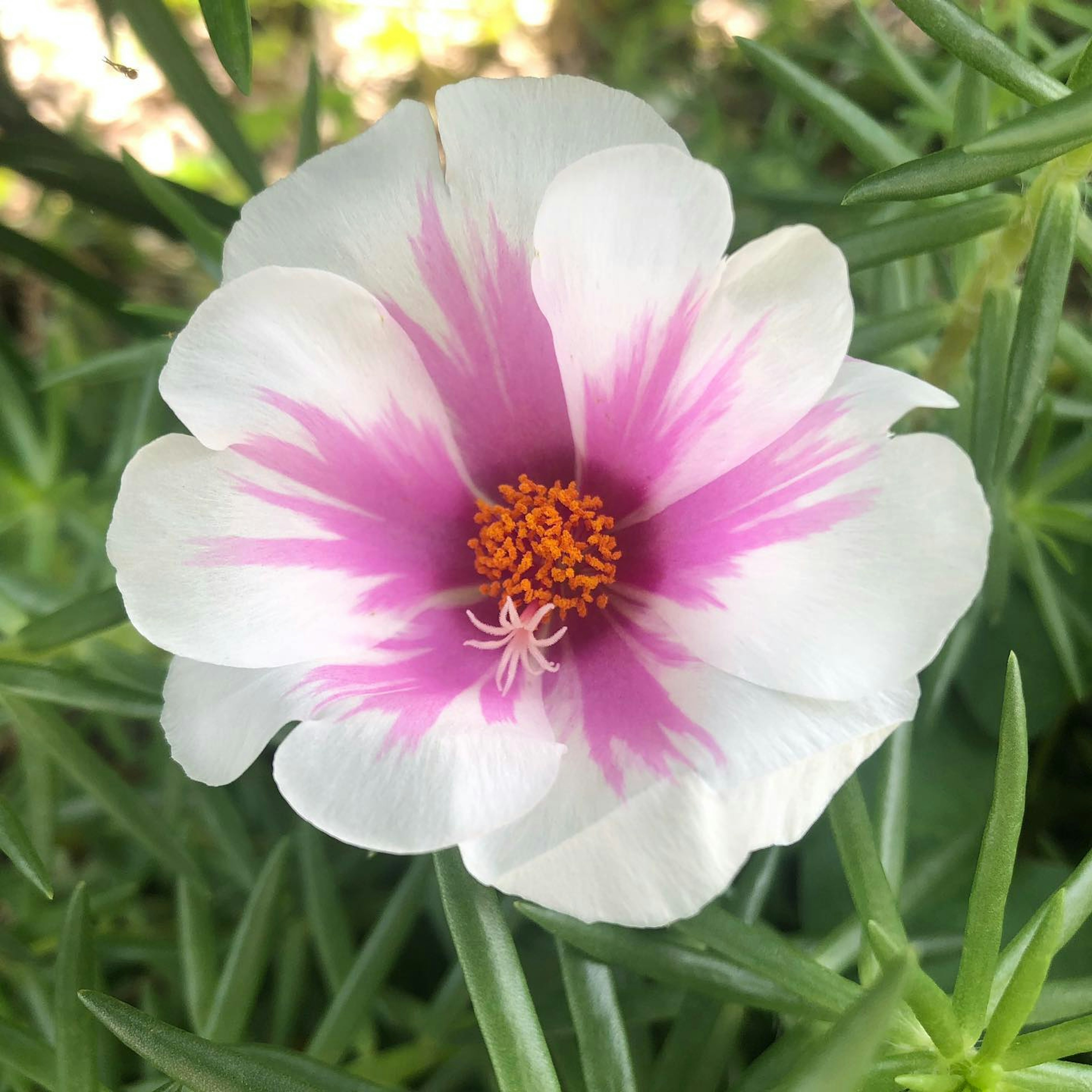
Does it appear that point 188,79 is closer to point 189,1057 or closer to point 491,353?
point 491,353

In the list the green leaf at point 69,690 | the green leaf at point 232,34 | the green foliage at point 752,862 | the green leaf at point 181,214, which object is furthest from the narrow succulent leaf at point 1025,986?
the green leaf at point 181,214

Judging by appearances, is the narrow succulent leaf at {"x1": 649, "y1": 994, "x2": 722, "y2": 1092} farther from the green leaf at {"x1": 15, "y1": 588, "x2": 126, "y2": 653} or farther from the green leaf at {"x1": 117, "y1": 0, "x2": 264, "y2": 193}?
the green leaf at {"x1": 117, "y1": 0, "x2": 264, "y2": 193}

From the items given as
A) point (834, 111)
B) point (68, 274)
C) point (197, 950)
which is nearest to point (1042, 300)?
point (834, 111)

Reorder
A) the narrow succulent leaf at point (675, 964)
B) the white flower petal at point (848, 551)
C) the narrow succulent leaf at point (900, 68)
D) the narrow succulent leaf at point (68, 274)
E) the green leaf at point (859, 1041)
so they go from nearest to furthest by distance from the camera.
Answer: the green leaf at point (859, 1041)
the white flower petal at point (848, 551)
the narrow succulent leaf at point (675, 964)
the narrow succulent leaf at point (900, 68)
the narrow succulent leaf at point (68, 274)

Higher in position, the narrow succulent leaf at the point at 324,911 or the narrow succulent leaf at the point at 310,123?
the narrow succulent leaf at the point at 310,123

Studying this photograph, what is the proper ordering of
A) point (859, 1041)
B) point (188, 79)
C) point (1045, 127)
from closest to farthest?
point (859, 1041) → point (1045, 127) → point (188, 79)

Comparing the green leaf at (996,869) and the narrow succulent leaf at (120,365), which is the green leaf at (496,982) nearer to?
the green leaf at (996,869)
